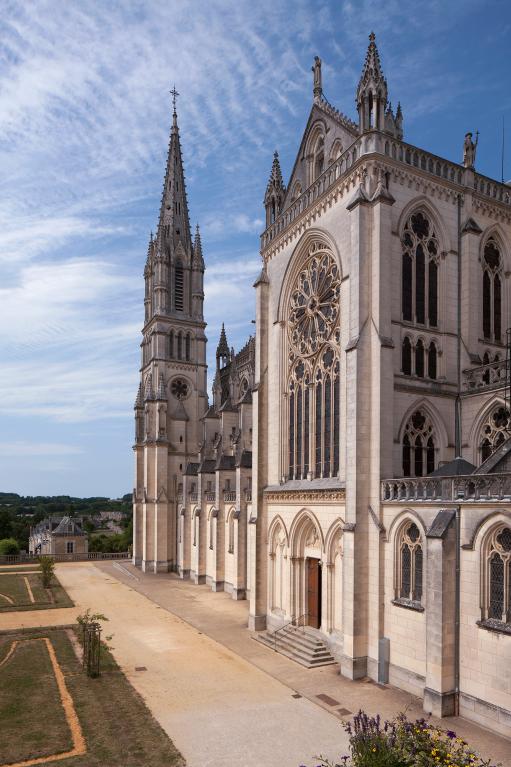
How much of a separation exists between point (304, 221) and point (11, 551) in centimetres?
5380

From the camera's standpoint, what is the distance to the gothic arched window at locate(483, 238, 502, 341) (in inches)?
1001

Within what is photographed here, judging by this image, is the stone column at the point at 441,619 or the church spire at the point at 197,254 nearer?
the stone column at the point at 441,619

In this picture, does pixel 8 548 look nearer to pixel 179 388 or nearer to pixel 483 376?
pixel 179 388

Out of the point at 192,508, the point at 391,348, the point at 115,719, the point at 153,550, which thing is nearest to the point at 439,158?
the point at 391,348

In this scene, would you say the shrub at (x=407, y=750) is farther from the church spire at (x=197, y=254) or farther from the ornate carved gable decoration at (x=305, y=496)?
the church spire at (x=197, y=254)

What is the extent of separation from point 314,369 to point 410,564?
9619mm

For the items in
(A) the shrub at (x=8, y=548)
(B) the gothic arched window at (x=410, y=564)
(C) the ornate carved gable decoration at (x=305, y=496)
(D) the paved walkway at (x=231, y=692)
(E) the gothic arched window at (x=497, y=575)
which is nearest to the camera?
(D) the paved walkway at (x=231, y=692)

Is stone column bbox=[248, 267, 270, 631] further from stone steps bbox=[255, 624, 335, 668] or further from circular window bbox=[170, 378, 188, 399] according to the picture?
circular window bbox=[170, 378, 188, 399]

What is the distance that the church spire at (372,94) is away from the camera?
896 inches

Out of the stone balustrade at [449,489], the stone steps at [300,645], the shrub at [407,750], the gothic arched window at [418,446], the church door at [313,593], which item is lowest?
the stone steps at [300,645]

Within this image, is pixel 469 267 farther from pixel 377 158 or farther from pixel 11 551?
pixel 11 551

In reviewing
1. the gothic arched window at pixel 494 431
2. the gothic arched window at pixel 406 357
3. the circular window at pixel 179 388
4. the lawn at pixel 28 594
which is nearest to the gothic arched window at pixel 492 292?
the gothic arched window at pixel 406 357

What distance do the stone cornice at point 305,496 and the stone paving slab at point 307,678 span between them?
5.98 m

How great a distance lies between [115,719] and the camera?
54.9 feet
